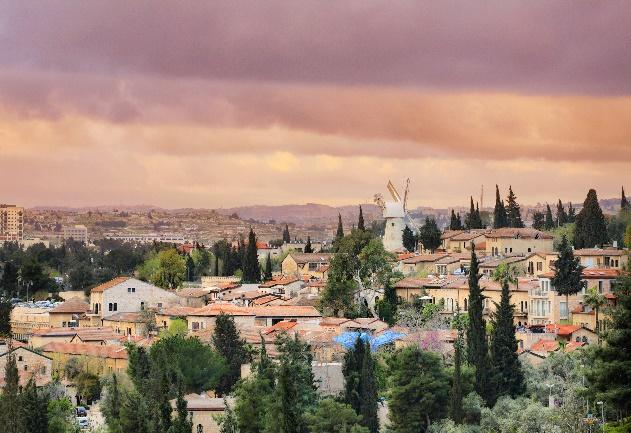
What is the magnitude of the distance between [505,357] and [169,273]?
49992mm

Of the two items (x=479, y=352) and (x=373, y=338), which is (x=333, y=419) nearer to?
(x=479, y=352)

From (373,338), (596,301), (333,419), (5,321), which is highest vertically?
→ (596,301)

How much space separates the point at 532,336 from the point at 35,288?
54541mm

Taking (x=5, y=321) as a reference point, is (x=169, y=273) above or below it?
above

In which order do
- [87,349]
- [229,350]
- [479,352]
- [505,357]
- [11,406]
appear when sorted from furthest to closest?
1. [87,349]
2. [229,350]
3. [479,352]
4. [505,357]
5. [11,406]

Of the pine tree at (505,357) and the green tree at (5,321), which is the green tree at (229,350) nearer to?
the pine tree at (505,357)

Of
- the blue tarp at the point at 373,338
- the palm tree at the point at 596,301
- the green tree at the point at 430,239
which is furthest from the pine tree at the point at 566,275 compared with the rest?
the green tree at the point at 430,239

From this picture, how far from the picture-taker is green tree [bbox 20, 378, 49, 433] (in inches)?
2052

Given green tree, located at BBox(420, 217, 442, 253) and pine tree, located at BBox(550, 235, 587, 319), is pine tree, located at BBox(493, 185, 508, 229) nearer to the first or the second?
green tree, located at BBox(420, 217, 442, 253)

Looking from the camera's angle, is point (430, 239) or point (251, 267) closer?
point (430, 239)

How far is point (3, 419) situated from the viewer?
52.5 meters

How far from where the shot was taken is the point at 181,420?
49.3 m

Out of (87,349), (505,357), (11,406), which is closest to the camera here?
(11,406)

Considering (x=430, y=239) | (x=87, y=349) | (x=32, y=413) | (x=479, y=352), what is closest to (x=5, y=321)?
(x=87, y=349)
